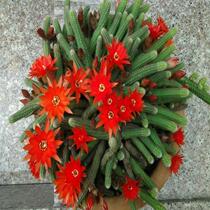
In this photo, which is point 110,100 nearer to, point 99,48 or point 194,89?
point 99,48

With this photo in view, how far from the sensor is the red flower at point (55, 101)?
1.20 m

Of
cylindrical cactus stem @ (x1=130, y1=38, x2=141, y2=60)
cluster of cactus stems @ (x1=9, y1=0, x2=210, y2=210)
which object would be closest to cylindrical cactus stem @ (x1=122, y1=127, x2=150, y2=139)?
cluster of cactus stems @ (x1=9, y1=0, x2=210, y2=210)

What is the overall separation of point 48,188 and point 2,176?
0.24 meters

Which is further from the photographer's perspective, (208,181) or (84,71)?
(208,181)

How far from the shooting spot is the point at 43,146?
1208mm

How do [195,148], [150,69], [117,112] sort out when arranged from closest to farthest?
[117,112] < [150,69] < [195,148]

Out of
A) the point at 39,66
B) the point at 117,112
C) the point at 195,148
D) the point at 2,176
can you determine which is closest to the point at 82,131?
the point at 117,112

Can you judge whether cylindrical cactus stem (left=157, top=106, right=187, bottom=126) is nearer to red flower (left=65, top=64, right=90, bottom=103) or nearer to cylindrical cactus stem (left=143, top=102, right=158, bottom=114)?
cylindrical cactus stem (left=143, top=102, right=158, bottom=114)

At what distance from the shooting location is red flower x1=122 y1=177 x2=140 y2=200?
1287 mm

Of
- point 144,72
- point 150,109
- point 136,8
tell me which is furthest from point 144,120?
point 136,8

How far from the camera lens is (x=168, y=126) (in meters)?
1.30

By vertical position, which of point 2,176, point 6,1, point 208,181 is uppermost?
point 6,1

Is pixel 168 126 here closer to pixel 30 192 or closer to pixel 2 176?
pixel 30 192

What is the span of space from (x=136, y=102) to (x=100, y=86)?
0.11 m
